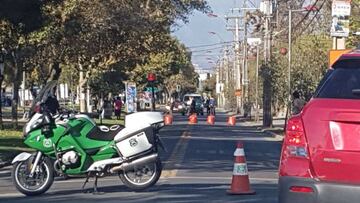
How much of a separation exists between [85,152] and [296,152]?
7.11 metres

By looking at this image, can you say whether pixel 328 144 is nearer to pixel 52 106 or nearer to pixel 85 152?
pixel 85 152

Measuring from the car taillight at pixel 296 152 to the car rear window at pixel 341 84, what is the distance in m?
0.37

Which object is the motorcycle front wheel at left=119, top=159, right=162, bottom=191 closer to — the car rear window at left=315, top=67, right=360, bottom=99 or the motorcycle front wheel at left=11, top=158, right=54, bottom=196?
the motorcycle front wheel at left=11, top=158, right=54, bottom=196

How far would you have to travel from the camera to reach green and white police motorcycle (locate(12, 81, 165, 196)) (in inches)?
592

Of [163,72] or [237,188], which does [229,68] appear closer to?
[163,72]

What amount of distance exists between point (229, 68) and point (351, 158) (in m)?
116

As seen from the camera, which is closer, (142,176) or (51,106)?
(142,176)

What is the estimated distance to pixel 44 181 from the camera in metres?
15.2

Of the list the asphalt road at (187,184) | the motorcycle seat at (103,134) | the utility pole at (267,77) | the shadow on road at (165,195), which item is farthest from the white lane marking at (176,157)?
the utility pole at (267,77)

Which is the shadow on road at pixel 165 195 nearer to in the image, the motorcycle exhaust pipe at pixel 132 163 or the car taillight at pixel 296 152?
the motorcycle exhaust pipe at pixel 132 163

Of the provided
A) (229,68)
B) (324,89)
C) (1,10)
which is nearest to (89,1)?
(1,10)

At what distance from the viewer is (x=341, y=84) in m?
8.45

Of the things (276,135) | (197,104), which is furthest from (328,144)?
(197,104)

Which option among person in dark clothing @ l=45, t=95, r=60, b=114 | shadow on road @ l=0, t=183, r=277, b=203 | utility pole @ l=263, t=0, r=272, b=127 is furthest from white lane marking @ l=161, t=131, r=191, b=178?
utility pole @ l=263, t=0, r=272, b=127
